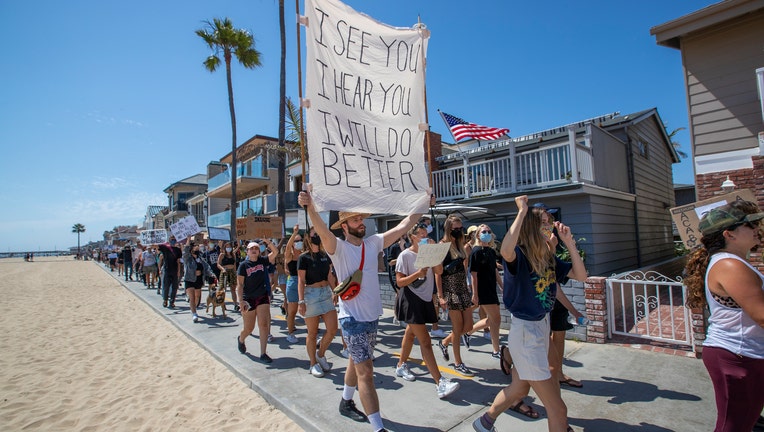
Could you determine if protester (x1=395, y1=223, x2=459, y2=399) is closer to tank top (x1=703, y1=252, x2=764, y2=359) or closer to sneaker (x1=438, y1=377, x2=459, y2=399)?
sneaker (x1=438, y1=377, x2=459, y2=399)

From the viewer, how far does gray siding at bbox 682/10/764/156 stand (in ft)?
24.5

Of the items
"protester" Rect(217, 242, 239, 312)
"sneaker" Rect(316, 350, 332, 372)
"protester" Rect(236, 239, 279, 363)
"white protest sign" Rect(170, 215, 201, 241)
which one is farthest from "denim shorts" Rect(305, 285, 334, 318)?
"white protest sign" Rect(170, 215, 201, 241)

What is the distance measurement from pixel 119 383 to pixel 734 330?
21.4 feet

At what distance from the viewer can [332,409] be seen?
371cm

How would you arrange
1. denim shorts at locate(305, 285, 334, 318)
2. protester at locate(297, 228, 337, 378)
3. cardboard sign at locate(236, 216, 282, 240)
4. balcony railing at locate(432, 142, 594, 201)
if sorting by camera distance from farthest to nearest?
balcony railing at locate(432, 142, 594, 201)
cardboard sign at locate(236, 216, 282, 240)
denim shorts at locate(305, 285, 334, 318)
protester at locate(297, 228, 337, 378)

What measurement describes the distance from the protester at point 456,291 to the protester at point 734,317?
2.60 meters

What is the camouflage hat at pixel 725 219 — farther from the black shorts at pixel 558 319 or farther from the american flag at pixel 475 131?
the american flag at pixel 475 131

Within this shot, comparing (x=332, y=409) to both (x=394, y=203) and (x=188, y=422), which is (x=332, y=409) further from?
(x=394, y=203)

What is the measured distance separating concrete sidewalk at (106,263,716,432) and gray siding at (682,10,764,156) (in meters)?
5.61

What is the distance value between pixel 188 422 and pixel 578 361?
15.7ft

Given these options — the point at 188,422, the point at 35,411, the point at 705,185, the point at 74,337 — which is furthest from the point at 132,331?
the point at 705,185

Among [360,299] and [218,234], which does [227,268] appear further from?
[360,299]

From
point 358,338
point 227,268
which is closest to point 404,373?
point 358,338

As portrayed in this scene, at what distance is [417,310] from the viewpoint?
4.14 meters
